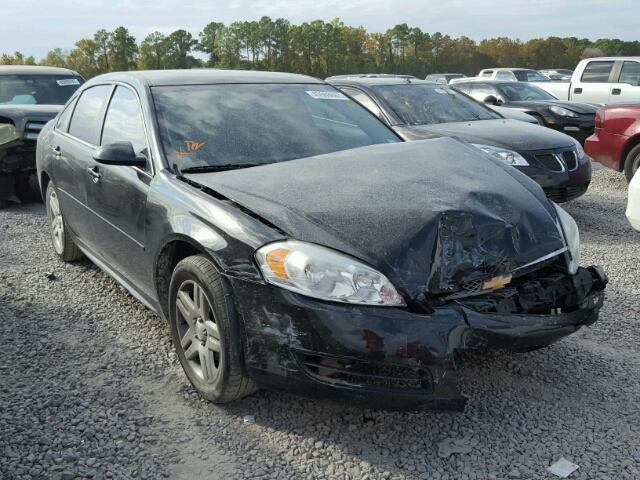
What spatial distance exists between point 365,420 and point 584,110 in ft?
32.7

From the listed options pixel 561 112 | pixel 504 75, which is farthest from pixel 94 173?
pixel 504 75

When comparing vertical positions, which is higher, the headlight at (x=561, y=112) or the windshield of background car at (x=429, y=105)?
the windshield of background car at (x=429, y=105)

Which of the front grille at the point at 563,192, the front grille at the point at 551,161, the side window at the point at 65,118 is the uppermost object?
the side window at the point at 65,118

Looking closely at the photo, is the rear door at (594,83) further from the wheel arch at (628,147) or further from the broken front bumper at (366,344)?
the broken front bumper at (366,344)

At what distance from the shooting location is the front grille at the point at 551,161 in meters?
6.19

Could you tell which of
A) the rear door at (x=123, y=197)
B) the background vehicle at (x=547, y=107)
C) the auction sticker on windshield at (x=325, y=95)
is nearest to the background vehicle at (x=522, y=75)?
the background vehicle at (x=547, y=107)

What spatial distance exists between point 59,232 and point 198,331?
108 inches

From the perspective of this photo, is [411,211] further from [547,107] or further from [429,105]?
[547,107]

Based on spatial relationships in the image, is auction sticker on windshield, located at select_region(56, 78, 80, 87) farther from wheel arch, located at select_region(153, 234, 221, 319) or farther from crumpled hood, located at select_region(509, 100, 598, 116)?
crumpled hood, located at select_region(509, 100, 598, 116)

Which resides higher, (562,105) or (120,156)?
(120,156)

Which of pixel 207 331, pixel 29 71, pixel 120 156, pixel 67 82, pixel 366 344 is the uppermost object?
pixel 29 71

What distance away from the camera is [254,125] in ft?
12.0

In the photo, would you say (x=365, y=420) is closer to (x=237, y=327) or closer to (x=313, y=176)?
(x=237, y=327)

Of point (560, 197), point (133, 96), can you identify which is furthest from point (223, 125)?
point (560, 197)
